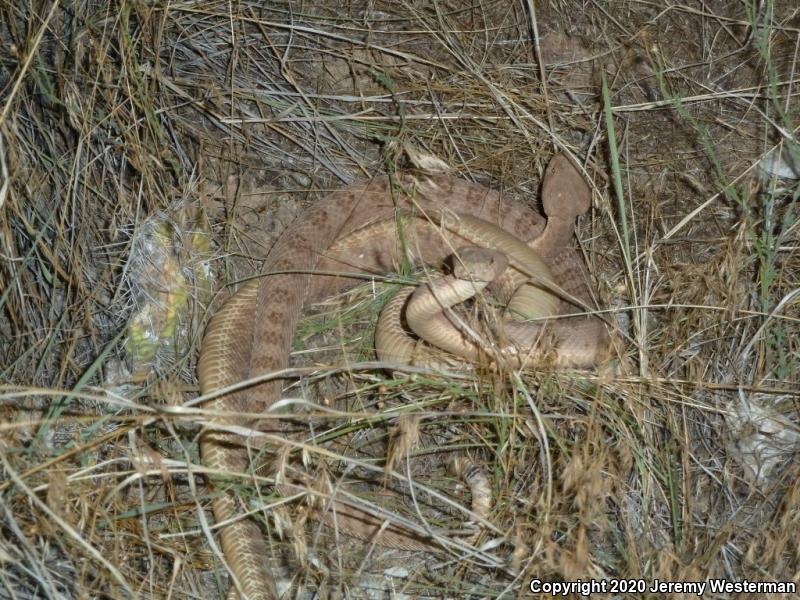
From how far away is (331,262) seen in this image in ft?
11.5

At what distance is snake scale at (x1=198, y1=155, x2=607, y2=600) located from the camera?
9.75 ft

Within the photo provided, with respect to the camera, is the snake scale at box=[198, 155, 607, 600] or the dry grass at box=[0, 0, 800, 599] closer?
the dry grass at box=[0, 0, 800, 599]

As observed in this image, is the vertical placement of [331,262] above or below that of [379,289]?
above

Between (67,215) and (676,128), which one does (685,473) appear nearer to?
(676,128)

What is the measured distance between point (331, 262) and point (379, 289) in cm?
25

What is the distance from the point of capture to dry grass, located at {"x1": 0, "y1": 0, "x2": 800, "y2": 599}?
235 cm

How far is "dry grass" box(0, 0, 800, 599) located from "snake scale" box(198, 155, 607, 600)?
117 mm

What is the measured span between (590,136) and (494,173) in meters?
0.46

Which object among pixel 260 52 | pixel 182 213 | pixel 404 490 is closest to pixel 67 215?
pixel 182 213

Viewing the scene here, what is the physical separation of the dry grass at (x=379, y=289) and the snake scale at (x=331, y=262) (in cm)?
12

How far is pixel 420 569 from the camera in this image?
273 cm

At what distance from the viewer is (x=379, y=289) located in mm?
3465

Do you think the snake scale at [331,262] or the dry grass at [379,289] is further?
the snake scale at [331,262]

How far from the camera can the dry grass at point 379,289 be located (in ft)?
7.70
